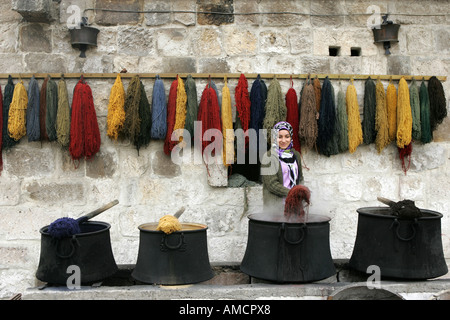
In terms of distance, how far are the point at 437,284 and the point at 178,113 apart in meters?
3.02

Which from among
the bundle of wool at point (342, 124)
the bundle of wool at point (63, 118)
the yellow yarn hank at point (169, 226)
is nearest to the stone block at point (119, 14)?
the bundle of wool at point (63, 118)

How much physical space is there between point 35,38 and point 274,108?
2.85 meters

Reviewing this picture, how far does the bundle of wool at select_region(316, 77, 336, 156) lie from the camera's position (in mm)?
5258

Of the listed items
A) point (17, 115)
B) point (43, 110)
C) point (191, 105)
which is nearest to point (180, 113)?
point (191, 105)

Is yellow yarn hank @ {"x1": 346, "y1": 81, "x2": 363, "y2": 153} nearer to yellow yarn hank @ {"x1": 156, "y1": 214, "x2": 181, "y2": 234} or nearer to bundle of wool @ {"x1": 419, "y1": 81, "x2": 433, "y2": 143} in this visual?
bundle of wool @ {"x1": 419, "y1": 81, "x2": 433, "y2": 143}

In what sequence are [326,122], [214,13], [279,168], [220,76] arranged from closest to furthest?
[279,168], [326,122], [220,76], [214,13]

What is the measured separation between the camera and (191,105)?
5.19 metres

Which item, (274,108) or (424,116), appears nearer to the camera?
(274,108)

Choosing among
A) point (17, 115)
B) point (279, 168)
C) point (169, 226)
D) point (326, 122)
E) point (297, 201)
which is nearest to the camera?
point (169, 226)

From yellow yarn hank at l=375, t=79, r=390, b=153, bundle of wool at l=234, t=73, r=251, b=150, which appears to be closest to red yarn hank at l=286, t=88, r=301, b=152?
bundle of wool at l=234, t=73, r=251, b=150

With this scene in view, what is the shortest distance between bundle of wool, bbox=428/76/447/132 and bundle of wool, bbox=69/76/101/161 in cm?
382

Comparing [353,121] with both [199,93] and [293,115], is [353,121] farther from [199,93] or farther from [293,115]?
[199,93]

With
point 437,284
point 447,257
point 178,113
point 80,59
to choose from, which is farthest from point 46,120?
point 447,257
